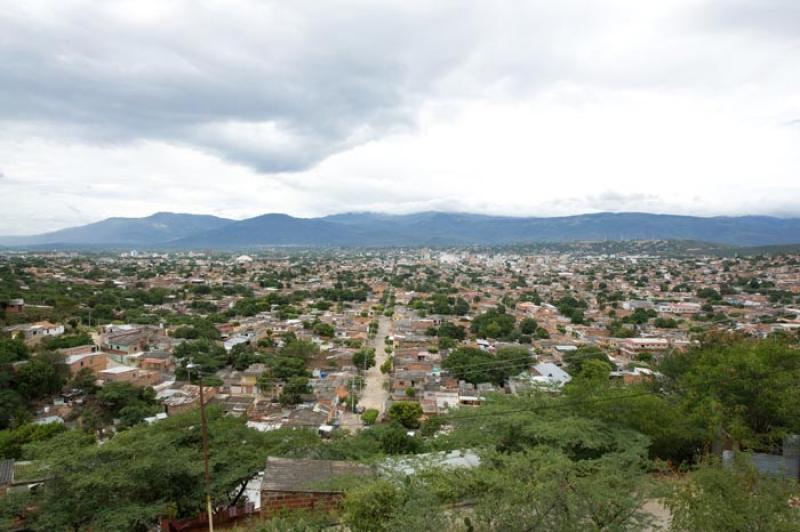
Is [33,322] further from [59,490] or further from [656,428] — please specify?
[656,428]

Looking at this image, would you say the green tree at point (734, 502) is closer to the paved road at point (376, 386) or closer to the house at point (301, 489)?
the house at point (301, 489)

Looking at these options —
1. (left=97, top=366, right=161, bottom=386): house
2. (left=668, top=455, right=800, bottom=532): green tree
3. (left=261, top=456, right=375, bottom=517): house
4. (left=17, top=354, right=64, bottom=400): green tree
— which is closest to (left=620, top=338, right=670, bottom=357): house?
(left=668, top=455, right=800, bottom=532): green tree

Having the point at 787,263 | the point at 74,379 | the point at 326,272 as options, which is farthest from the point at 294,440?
the point at 787,263

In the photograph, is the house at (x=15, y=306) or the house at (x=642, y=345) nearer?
the house at (x=642, y=345)

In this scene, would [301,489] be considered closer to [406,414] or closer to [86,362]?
[406,414]

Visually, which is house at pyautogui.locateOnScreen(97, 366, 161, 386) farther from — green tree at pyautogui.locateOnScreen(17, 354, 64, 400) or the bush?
the bush

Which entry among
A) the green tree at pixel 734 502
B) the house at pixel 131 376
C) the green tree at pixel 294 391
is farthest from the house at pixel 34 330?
the green tree at pixel 734 502

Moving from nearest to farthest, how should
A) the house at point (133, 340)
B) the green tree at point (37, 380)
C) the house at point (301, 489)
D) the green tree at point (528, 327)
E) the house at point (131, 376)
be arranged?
the house at point (301, 489) → the green tree at point (37, 380) → the house at point (131, 376) → the house at point (133, 340) → the green tree at point (528, 327)

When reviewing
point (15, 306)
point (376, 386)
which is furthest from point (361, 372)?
point (15, 306)
